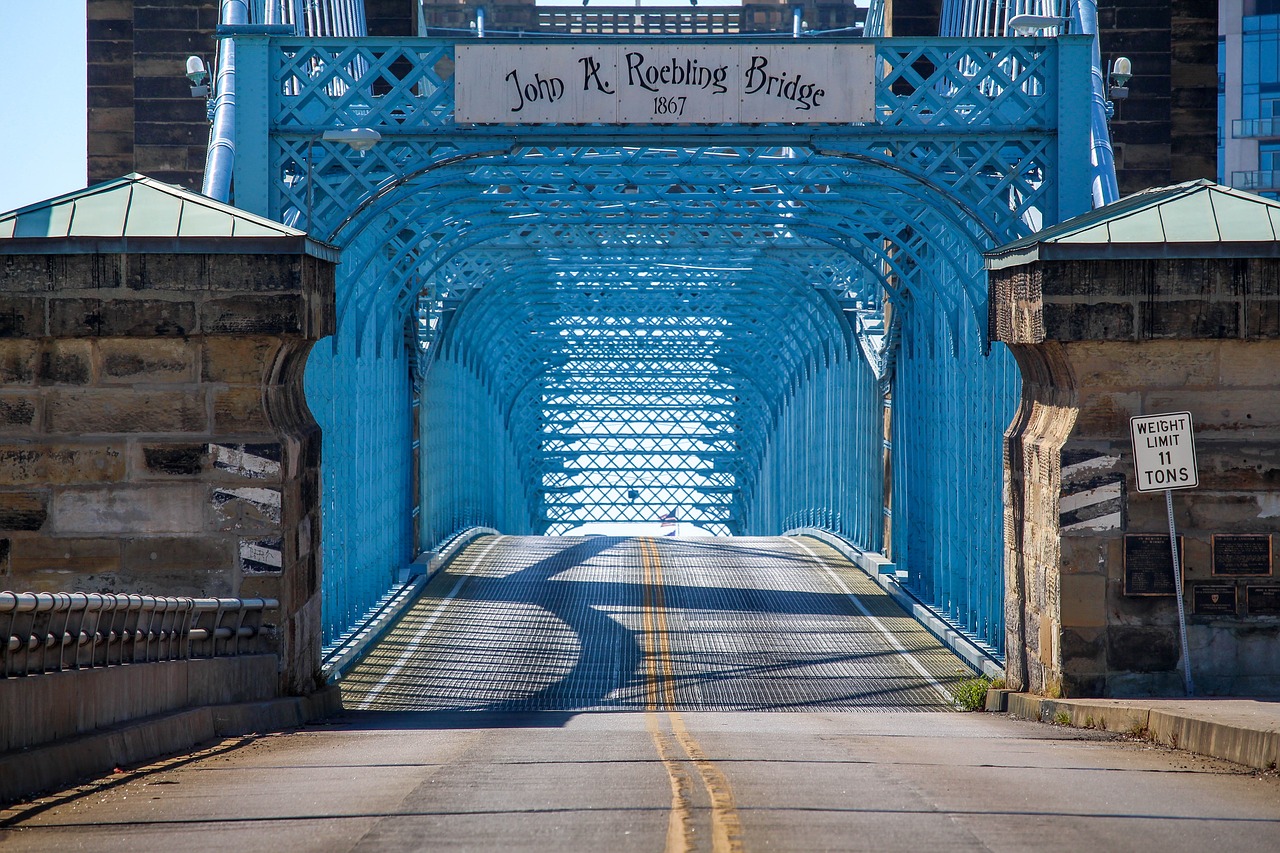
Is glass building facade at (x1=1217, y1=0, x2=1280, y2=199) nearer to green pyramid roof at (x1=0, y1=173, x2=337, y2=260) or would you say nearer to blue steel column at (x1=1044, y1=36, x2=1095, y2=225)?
blue steel column at (x1=1044, y1=36, x2=1095, y2=225)

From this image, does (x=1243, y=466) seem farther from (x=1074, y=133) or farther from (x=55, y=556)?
(x=55, y=556)

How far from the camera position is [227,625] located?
10664 millimetres

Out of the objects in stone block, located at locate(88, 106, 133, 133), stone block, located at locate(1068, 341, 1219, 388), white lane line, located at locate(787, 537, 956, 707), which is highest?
stone block, located at locate(88, 106, 133, 133)

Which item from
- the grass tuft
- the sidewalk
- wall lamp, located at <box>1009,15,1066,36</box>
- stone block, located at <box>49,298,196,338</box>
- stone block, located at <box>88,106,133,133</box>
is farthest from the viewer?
stone block, located at <box>88,106,133,133</box>

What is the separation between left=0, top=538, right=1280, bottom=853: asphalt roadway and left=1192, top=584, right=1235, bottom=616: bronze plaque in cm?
162

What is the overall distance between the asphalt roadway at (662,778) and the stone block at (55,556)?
195 centimetres

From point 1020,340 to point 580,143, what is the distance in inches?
219

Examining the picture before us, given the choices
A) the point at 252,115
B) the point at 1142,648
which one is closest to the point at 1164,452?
the point at 1142,648

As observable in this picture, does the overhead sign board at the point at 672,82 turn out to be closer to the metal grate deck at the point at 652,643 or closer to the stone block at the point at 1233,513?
the metal grate deck at the point at 652,643

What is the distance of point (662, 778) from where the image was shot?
6.70 m

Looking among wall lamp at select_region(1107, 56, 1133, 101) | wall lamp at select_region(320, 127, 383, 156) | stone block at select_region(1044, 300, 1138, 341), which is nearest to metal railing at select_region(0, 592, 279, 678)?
wall lamp at select_region(320, 127, 383, 156)

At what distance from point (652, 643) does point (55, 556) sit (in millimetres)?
8867

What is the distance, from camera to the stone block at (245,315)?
35.4 ft

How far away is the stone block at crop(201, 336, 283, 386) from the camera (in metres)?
10.9
